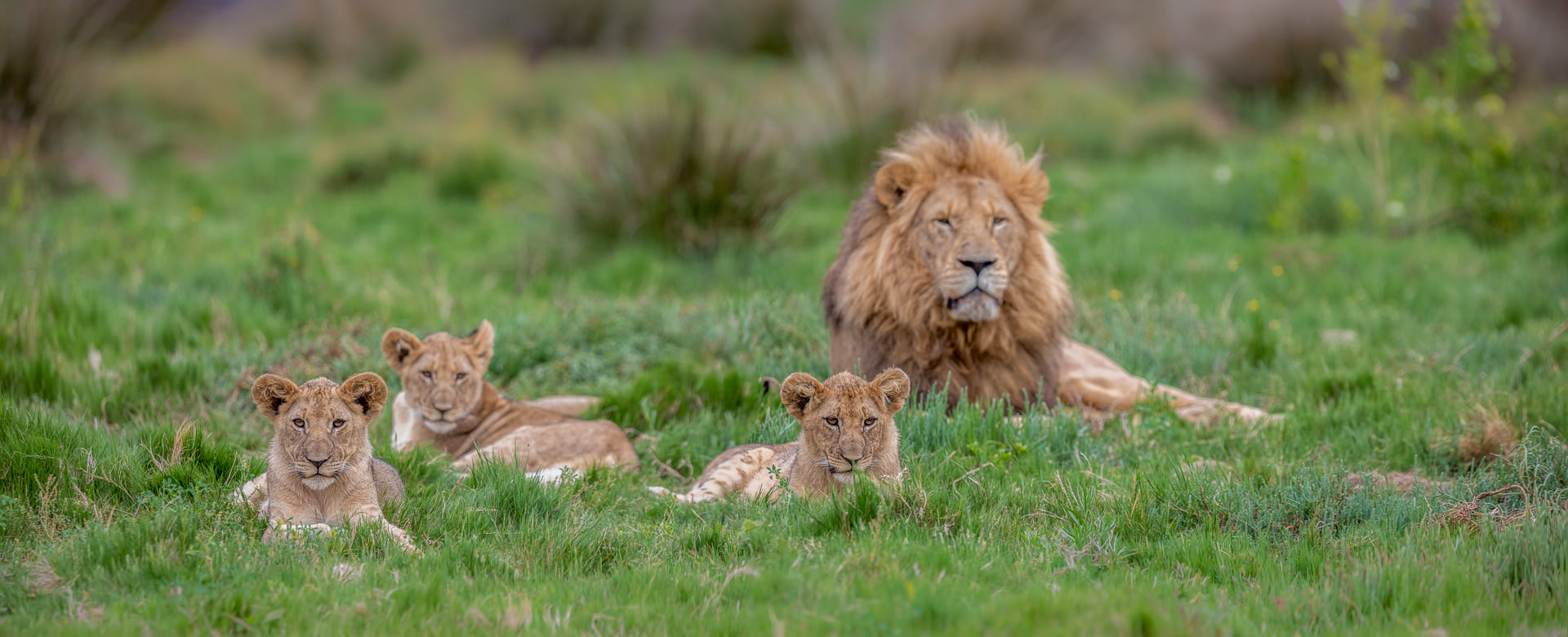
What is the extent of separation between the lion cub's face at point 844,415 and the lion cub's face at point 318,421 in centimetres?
164

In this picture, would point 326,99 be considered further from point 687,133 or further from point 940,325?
point 940,325

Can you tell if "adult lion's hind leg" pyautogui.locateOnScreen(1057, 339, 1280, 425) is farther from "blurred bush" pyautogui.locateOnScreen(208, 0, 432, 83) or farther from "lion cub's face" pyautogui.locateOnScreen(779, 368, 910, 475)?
"blurred bush" pyautogui.locateOnScreen(208, 0, 432, 83)

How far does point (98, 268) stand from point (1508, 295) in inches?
413

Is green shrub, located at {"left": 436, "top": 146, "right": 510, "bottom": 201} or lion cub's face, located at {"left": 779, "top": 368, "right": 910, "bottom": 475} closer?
lion cub's face, located at {"left": 779, "top": 368, "right": 910, "bottom": 475}

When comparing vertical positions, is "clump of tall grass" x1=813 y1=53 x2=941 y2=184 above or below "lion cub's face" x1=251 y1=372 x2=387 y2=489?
above

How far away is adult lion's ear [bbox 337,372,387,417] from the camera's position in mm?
5141

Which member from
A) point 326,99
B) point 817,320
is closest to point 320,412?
point 817,320

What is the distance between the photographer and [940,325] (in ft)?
22.1

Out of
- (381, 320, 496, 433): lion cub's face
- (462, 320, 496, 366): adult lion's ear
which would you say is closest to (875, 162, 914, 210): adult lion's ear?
(462, 320, 496, 366): adult lion's ear

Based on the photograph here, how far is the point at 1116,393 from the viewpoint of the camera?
24.3ft

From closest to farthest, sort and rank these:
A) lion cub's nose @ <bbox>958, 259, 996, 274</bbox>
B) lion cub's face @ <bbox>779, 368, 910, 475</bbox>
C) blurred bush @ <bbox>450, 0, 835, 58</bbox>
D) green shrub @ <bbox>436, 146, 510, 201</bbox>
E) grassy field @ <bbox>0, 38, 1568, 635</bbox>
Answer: grassy field @ <bbox>0, 38, 1568, 635</bbox> → lion cub's face @ <bbox>779, 368, 910, 475</bbox> → lion cub's nose @ <bbox>958, 259, 996, 274</bbox> → green shrub @ <bbox>436, 146, 510, 201</bbox> → blurred bush @ <bbox>450, 0, 835, 58</bbox>

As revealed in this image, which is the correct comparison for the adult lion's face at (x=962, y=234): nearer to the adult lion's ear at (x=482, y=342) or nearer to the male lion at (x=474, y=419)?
the male lion at (x=474, y=419)

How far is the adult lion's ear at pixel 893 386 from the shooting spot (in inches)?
214

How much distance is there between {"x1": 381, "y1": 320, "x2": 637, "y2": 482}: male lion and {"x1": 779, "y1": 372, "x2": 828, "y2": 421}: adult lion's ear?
3.68 ft
